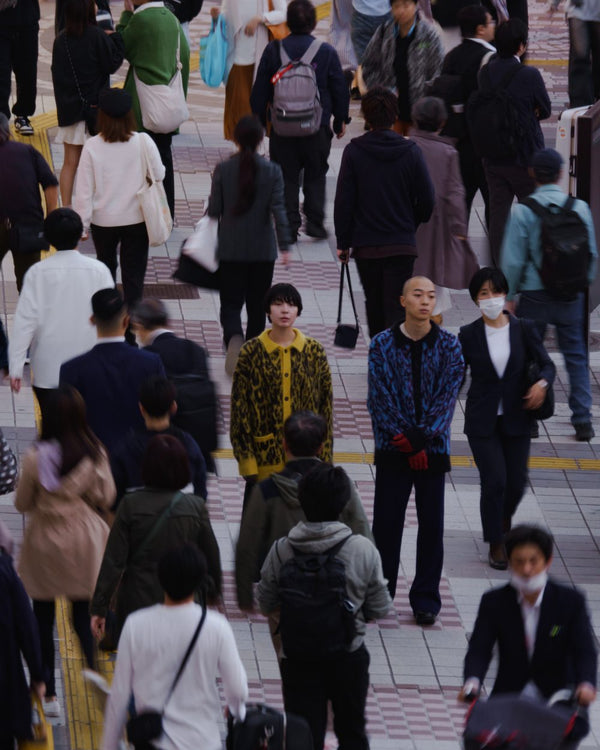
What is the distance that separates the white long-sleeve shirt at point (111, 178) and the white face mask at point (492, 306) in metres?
3.11

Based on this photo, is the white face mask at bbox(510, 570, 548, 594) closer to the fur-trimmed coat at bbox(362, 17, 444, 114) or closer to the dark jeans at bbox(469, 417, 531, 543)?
the dark jeans at bbox(469, 417, 531, 543)

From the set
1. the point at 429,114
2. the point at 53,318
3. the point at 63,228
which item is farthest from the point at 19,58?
the point at 53,318

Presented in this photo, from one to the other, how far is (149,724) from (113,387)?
2364 millimetres

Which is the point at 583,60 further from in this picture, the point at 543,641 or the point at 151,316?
the point at 543,641

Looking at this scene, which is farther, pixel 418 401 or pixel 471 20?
pixel 471 20

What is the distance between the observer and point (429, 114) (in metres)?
11.3

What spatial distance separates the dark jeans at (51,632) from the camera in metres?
7.64

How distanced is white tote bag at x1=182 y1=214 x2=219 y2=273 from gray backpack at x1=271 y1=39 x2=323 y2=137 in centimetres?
232

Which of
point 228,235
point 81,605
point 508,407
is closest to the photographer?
point 81,605

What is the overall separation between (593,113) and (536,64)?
9.14 meters

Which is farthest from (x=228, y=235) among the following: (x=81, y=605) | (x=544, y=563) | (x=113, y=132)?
(x=544, y=563)

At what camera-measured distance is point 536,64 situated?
827 inches

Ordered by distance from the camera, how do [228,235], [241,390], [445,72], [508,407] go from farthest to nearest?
1. [445,72]
2. [228,235]
3. [508,407]
4. [241,390]

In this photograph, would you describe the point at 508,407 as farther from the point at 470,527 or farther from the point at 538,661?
the point at 538,661
